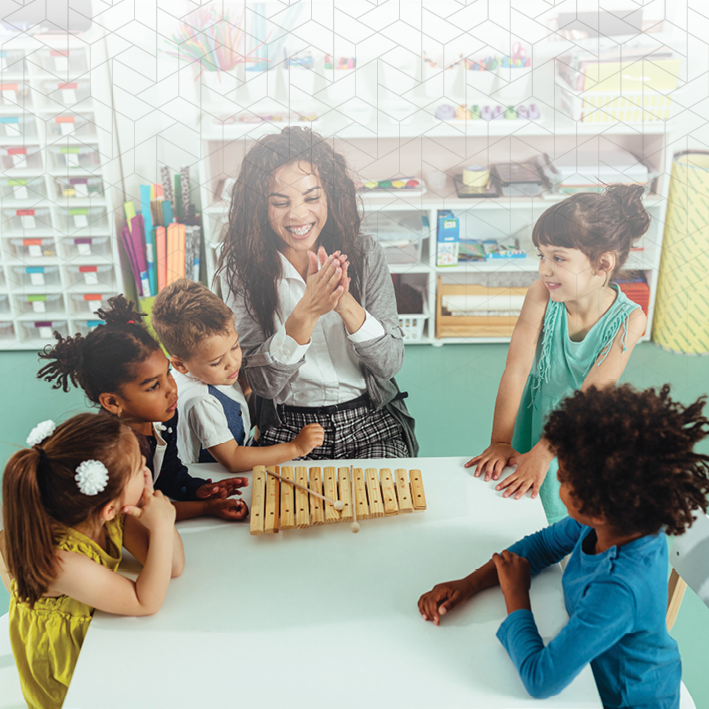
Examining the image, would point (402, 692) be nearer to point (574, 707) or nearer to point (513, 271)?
point (574, 707)

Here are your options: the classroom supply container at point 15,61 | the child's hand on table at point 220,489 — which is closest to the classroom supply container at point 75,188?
the classroom supply container at point 15,61

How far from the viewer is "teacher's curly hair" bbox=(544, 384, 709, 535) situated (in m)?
0.90

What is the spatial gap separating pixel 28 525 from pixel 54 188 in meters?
0.69

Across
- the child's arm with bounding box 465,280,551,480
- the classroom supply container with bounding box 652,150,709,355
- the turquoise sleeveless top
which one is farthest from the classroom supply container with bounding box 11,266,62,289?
the classroom supply container with bounding box 652,150,709,355

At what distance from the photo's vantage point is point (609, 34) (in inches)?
48.0

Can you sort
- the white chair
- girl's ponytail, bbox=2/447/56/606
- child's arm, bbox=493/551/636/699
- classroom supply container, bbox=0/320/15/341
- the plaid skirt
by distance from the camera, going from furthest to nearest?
the plaid skirt, classroom supply container, bbox=0/320/15/341, the white chair, girl's ponytail, bbox=2/447/56/606, child's arm, bbox=493/551/636/699

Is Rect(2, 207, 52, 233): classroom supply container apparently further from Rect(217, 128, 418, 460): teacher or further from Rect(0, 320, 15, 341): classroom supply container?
Rect(217, 128, 418, 460): teacher

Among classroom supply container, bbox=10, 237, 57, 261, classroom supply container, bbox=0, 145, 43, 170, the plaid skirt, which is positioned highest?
classroom supply container, bbox=0, 145, 43, 170

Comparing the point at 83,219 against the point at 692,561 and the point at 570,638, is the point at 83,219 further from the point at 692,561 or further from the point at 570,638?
the point at 692,561

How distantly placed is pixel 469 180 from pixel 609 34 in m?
0.36

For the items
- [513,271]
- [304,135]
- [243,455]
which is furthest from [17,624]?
[513,271]

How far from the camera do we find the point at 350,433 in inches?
61.4

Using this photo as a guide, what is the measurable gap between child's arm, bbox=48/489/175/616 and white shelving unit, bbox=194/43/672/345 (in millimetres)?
594

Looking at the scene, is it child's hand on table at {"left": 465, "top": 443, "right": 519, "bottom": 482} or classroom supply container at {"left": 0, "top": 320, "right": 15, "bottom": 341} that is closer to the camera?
child's hand on table at {"left": 465, "top": 443, "right": 519, "bottom": 482}
